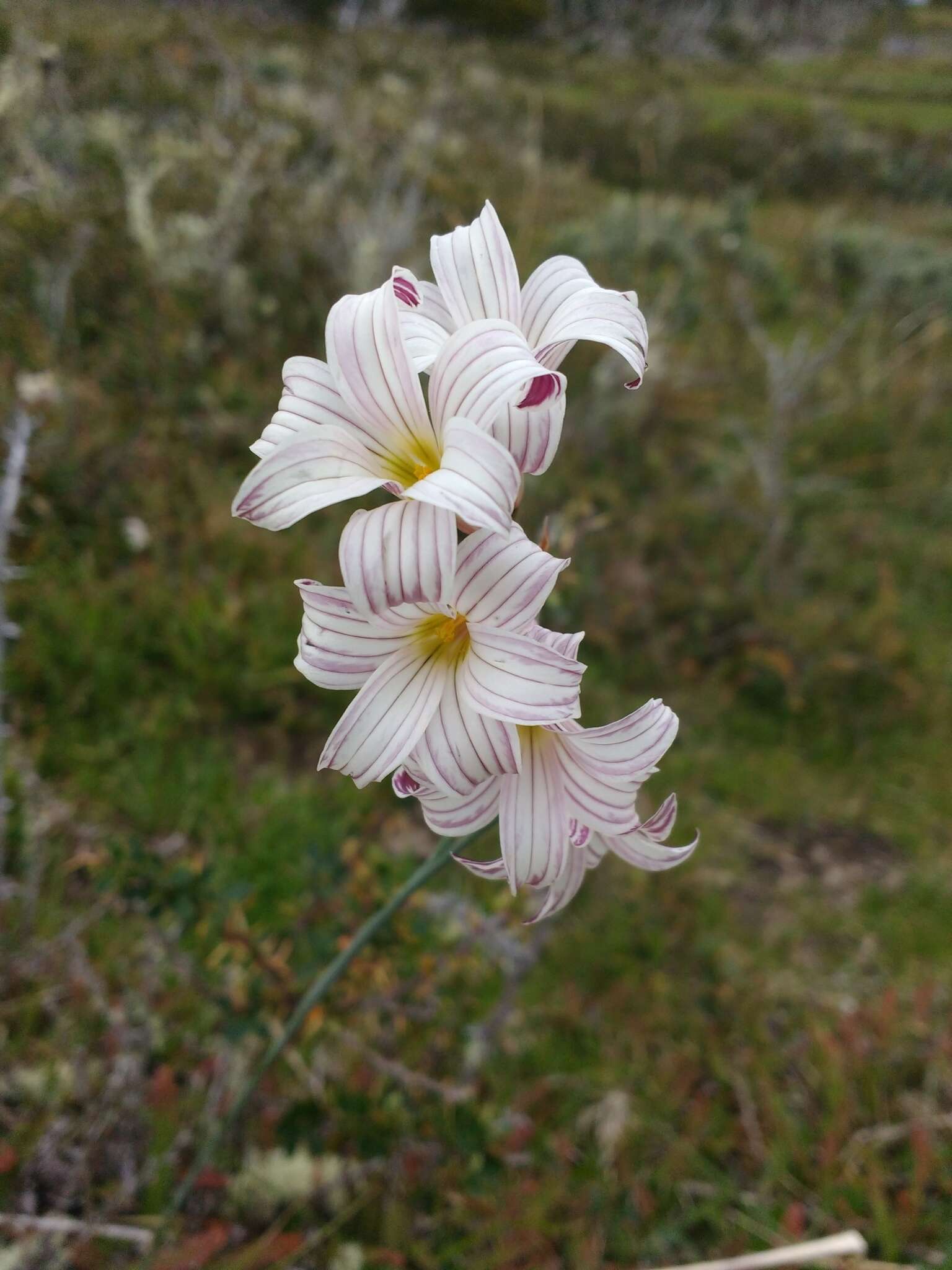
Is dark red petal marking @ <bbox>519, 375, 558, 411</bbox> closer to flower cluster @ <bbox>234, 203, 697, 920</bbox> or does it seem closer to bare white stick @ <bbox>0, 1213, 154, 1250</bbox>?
flower cluster @ <bbox>234, 203, 697, 920</bbox>

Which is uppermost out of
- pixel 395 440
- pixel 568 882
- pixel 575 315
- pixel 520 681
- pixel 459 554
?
pixel 575 315

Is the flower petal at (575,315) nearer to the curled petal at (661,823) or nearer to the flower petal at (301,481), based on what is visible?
the flower petal at (301,481)

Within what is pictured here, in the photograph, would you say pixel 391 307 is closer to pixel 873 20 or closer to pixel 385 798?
pixel 385 798

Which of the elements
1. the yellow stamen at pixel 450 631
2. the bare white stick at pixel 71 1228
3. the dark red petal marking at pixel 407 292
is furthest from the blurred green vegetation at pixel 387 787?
the dark red petal marking at pixel 407 292

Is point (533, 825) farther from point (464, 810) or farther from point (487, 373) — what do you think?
point (487, 373)

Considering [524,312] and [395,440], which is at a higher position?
[524,312]

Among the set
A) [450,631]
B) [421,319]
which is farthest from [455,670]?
[421,319]
